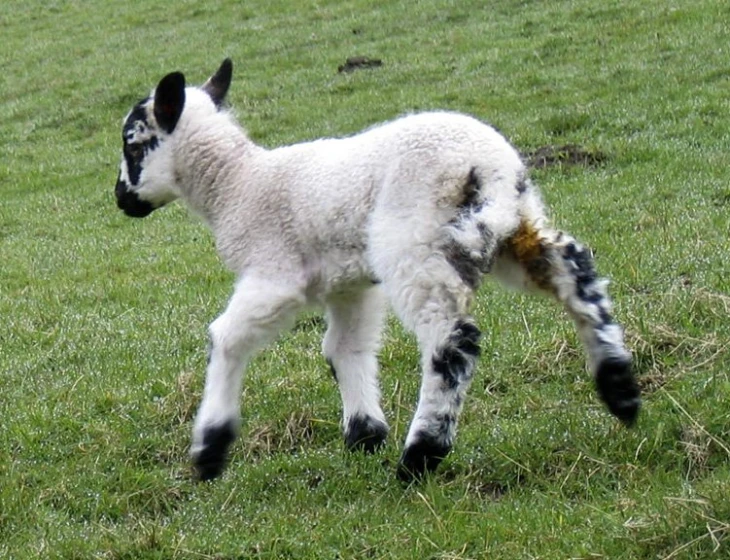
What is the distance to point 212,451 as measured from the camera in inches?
243

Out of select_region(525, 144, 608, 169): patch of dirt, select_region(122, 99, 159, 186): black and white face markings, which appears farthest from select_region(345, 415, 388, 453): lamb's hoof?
select_region(525, 144, 608, 169): patch of dirt

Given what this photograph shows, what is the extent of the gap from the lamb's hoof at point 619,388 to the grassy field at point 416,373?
0.13 m

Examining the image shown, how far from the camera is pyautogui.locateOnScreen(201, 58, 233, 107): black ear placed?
7711 millimetres

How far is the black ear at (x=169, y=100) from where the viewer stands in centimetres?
710

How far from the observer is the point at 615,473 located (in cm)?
568

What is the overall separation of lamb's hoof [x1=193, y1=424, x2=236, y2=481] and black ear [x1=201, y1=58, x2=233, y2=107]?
2.41 metres

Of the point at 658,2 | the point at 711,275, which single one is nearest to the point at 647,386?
the point at 711,275

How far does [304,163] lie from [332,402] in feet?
5.28

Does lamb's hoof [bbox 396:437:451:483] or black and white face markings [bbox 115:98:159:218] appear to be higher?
black and white face markings [bbox 115:98:159:218]

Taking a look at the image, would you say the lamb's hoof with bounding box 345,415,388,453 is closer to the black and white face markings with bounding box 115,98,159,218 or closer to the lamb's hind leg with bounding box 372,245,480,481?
the lamb's hind leg with bounding box 372,245,480,481

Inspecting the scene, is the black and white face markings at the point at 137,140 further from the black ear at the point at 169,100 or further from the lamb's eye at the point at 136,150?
the black ear at the point at 169,100

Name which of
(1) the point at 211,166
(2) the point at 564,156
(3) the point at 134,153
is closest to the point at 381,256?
(1) the point at 211,166

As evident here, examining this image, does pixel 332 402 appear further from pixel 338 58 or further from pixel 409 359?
pixel 338 58

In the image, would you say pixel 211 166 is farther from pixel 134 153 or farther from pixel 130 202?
pixel 130 202
